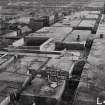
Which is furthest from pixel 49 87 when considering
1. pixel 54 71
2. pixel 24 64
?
pixel 24 64

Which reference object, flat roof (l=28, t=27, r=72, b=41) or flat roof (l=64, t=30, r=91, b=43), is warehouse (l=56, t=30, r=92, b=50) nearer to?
flat roof (l=64, t=30, r=91, b=43)

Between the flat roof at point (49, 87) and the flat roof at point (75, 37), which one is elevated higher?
the flat roof at point (75, 37)

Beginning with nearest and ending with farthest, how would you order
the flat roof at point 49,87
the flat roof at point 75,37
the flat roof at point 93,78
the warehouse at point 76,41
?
the flat roof at point 93,78, the flat roof at point 49,87, the warehouse at point 76,41, the flat roof at point 75,37

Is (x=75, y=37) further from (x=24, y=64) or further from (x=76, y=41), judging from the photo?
(x=24, y=64)

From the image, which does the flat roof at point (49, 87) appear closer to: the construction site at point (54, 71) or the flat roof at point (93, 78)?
the construction site at point (54, 71)

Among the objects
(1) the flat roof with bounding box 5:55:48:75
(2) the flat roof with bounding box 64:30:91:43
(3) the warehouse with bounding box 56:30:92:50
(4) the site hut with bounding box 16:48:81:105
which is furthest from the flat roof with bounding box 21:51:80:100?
(2) the flat roof with bounding box 64:30:91:43

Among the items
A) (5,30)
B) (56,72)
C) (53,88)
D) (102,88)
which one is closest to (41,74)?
(56,72)

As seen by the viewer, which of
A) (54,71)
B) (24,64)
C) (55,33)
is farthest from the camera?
(55,33)

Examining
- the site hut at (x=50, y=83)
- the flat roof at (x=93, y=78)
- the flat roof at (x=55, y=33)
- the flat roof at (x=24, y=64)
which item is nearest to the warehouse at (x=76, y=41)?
the flat roof at (x=55, y=33)
